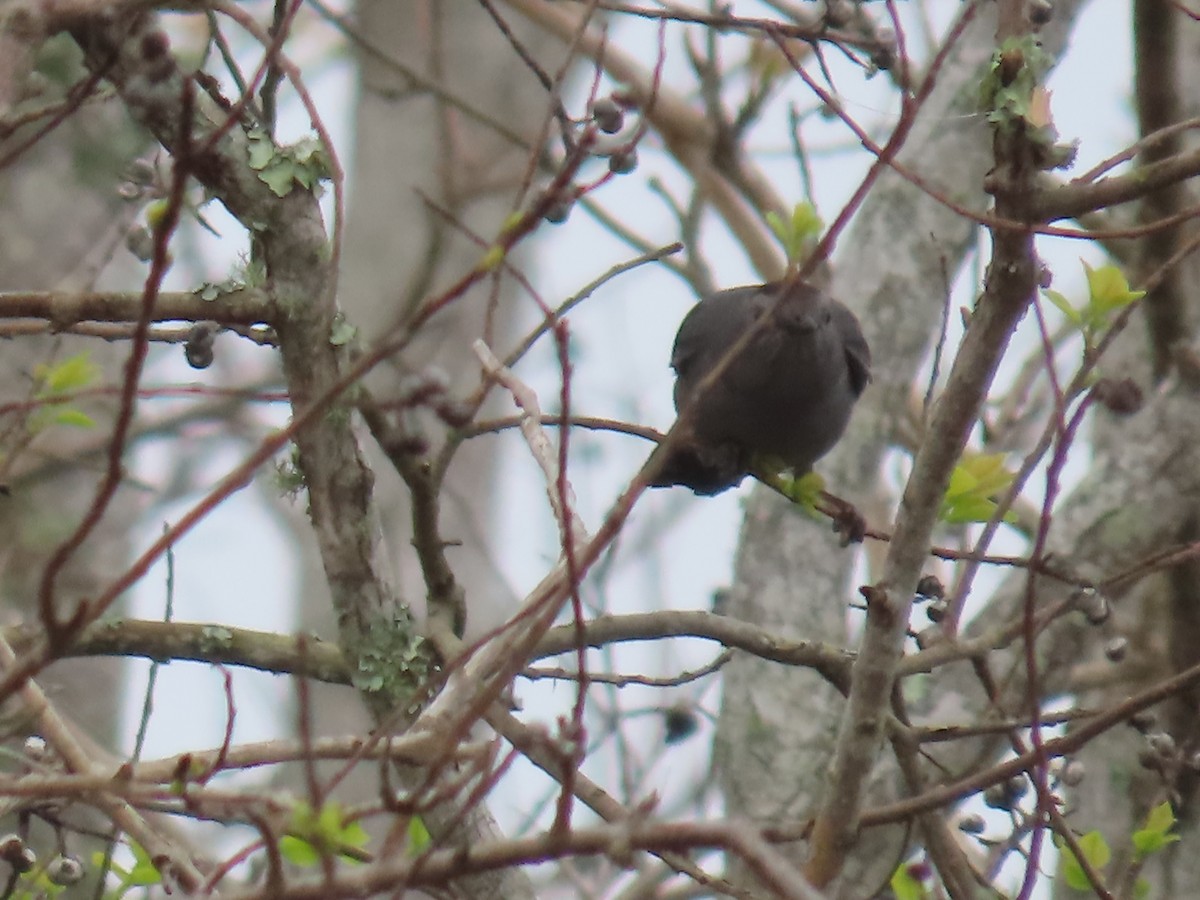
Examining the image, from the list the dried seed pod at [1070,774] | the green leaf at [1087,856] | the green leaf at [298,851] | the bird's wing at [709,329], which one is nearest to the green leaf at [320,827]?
the green leaf at [298,851]

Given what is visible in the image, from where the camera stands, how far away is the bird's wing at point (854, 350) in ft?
12.5

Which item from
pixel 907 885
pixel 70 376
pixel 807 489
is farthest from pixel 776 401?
pixel 70 376

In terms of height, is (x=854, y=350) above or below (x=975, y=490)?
above

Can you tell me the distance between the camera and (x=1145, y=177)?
6.21ft

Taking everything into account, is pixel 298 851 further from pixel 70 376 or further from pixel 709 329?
pixel 709 329

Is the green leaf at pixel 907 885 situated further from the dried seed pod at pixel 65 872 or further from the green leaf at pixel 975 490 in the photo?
the dried seed pod at pixel 65 872

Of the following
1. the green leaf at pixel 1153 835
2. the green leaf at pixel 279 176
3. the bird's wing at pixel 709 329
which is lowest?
the green leaf at pixel 1153 835

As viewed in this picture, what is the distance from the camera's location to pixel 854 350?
384 cm

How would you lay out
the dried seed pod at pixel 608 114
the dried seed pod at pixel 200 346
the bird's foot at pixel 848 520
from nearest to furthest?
the dried seed pod at pixel 608 114 < the dried seed pod at pixel 200 346 < the bird's foot at pixel 848 520

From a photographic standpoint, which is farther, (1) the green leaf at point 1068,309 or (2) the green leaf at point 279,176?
(1) the green leaf at point 1068,309

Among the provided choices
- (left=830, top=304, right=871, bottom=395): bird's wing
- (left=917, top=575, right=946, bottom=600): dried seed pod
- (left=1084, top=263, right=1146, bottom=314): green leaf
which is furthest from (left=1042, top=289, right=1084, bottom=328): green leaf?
(left=830, top=304, right=871, bottom=395): bird's wing

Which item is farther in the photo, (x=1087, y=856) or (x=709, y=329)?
(x=709, y=329)

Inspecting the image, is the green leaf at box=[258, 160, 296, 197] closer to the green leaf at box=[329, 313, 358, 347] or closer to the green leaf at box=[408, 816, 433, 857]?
the green leaf at box=[329, 313, 358, 347]

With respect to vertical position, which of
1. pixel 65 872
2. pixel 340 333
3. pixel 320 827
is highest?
pixel 340 333
